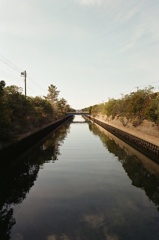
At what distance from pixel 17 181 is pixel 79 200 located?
6538mm

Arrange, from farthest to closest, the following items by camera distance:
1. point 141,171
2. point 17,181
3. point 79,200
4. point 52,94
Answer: point 52,94 < point 141,171 < point 17,181 < point 79,200

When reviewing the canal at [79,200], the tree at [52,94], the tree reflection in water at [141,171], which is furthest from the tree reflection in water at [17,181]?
the tree at [52,94]

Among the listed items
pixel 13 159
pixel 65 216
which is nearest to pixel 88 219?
pixel 65 216

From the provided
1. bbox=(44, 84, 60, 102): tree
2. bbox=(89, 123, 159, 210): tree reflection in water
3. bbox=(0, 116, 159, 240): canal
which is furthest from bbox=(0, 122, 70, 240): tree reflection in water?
bbox=(44, 84, 60, 102): tree

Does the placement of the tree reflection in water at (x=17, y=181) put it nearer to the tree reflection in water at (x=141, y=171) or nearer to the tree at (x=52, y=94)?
the tree reflection in water at (x=141, y=171)

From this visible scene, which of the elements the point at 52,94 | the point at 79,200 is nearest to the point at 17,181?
the point at 79,200

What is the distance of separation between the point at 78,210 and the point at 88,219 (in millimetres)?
1292

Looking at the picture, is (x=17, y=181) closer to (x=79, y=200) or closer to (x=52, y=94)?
(x=79, y=200)

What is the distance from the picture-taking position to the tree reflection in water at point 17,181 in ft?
42.2

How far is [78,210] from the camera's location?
13984 mm

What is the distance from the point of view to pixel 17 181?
19.8m

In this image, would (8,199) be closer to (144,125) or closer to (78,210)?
(78,210)

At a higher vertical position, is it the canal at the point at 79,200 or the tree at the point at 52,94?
the tree at the point at 52,94

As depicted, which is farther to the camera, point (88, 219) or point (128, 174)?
point (128, 174)
